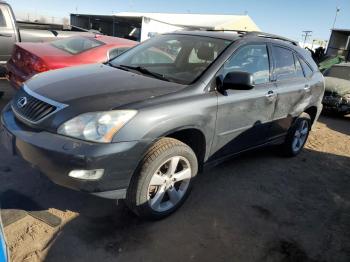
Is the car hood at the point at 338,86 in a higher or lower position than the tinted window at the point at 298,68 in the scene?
lower

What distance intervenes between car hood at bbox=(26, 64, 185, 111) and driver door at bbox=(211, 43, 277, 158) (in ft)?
1.97

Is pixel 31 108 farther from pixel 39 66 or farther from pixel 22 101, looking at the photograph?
pixel 39 66

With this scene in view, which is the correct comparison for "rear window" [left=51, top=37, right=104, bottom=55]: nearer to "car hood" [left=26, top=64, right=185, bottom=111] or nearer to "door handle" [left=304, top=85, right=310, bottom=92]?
"car hood" [left=26, top=64, right=185, bottom=111]

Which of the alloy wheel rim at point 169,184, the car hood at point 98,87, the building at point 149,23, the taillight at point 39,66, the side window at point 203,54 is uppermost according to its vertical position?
the side window at point 203,54

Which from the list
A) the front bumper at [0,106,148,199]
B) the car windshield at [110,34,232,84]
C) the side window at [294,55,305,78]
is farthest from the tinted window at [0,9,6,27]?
the side window at [294,55,305,78]

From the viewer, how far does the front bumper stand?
107 inches

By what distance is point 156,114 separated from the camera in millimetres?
3010

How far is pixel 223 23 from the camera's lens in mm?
34125

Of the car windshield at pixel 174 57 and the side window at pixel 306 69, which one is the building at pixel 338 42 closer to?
the side window at pixel 306 69

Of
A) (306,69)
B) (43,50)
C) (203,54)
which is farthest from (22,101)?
(306,69)

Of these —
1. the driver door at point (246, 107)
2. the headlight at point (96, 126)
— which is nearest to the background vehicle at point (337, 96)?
the driver door at point (246, 107)

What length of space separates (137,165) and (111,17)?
2917 cm

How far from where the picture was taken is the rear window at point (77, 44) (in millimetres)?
6759

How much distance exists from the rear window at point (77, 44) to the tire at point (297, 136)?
3949 mm
